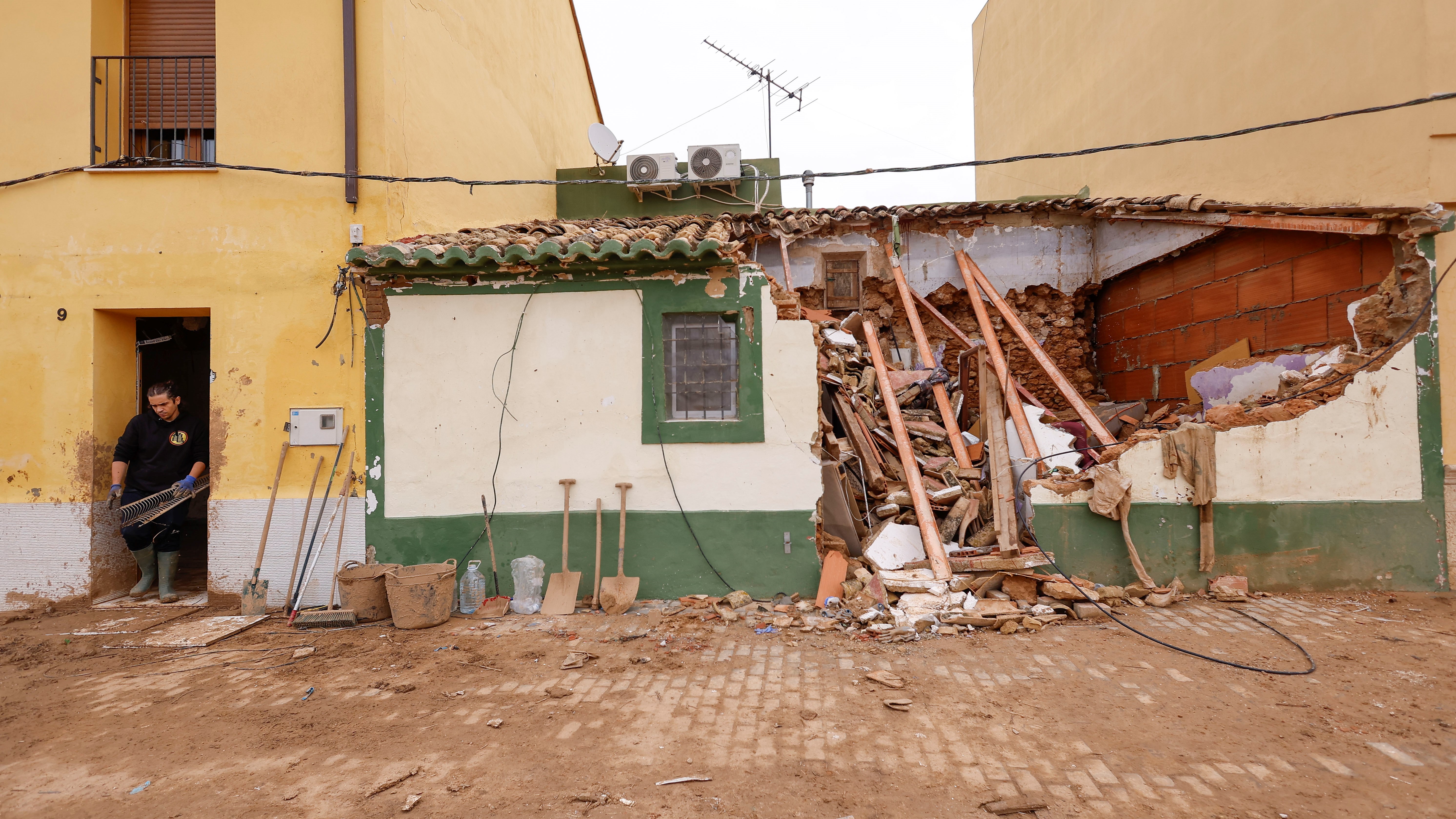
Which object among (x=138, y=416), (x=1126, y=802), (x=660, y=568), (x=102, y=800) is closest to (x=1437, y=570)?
(x=1126, y=802)

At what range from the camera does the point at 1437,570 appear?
6016 mm

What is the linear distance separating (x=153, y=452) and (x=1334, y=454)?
462 inches

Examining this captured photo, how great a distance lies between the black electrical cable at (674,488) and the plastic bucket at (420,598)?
2.21 m

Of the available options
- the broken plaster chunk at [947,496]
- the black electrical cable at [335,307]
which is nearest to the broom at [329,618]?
the black electrical cable at [335,307]

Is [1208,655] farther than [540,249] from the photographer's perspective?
No

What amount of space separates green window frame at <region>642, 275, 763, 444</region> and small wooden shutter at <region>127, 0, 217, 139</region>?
550 cm

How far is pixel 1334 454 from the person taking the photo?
6062 millimetres

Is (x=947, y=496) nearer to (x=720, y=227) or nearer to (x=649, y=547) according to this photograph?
(x=649, y=547)

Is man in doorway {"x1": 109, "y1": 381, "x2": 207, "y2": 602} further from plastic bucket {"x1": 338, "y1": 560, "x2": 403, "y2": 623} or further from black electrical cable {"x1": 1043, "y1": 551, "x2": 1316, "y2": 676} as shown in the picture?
black electrical cable {"x1": 1043, "y1": 551, "x2": 1316, "y2": 676}

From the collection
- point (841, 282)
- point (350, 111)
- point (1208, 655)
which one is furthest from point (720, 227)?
point (1208, 655)

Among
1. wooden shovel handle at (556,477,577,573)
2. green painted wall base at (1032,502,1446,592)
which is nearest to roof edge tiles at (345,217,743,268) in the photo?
wooden shovel handle at (556,477,577,573)

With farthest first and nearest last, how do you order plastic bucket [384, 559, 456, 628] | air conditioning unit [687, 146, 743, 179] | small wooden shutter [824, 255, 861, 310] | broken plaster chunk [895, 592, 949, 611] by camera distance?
1. air conditioning unit [687, 146, 743, 179]
2. small wooden shutter [824, 255, 861, 310]
3. plastic bucket [384, 559, 456, 628]
4. broken plaster chunk [895, 592, 949, 611]

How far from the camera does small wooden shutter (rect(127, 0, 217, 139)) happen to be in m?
6.89

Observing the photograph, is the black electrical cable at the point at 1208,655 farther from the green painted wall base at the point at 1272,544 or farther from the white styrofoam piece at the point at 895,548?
the white styrofoam piece at the point at 895,548
